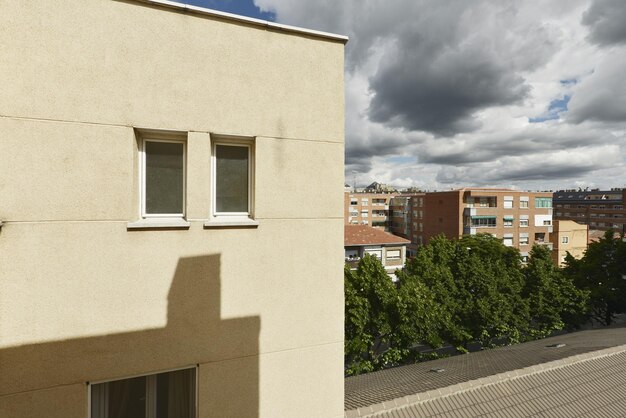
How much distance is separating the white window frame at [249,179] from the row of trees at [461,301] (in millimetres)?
14229

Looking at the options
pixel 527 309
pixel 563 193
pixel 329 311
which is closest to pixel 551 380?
pixel 329 311

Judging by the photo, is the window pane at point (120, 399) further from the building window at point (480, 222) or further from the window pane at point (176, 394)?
the building window at point (480, 222)

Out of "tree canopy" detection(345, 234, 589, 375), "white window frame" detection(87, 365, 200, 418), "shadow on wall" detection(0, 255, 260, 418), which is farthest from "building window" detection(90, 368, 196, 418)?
"tree canopy" detection(345, 234, 589, 375)

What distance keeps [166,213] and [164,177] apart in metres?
0.39

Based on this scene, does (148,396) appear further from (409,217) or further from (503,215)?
(409,217)

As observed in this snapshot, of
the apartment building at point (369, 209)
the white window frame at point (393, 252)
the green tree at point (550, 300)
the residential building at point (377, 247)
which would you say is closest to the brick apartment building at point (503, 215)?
the white window frame at point (393, 252)

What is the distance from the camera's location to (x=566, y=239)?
51.2 m

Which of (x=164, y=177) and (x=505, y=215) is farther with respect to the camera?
(x=505, y=215)

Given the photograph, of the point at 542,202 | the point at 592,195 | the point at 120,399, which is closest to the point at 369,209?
the point at 542,202

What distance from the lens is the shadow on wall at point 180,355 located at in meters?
2.89

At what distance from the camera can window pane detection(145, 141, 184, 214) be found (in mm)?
3346

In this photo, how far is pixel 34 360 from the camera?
114 inches

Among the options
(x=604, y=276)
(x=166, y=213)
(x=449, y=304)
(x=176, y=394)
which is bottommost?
(x=449, y=304)

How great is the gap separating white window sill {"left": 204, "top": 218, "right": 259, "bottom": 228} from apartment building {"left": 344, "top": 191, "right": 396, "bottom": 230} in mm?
74609
